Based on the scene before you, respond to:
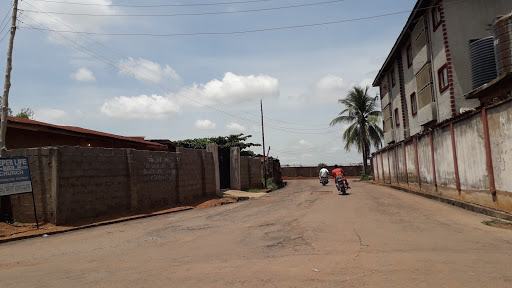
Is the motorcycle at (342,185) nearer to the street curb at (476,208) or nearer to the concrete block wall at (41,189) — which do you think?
the street curb at (476,208)

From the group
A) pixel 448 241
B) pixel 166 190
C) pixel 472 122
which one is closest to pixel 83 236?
pixel 166 190

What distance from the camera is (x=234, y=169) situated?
26.7m

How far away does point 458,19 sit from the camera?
1808 cm

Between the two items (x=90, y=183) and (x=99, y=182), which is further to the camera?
(x=99, y=182)

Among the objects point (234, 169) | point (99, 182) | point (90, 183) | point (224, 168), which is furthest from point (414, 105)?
point (90, 183)

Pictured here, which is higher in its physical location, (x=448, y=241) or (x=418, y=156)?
(x=418, y=156)

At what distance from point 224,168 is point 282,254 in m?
20.0

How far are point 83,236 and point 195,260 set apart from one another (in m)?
5.18

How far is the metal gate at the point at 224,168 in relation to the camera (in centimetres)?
2595

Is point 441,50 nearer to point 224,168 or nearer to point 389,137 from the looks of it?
point 224,168

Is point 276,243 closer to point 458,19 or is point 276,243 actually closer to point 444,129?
point 444,129

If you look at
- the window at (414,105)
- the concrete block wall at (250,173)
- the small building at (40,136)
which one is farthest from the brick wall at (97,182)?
the window at (414,105)

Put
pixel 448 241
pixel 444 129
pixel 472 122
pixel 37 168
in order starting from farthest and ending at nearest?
pixel 444 129 < pixel 37 168 < pixel 472 122 < pixel 448 241

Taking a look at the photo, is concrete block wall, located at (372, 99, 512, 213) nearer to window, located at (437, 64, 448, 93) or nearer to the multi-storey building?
the multi-storey building
